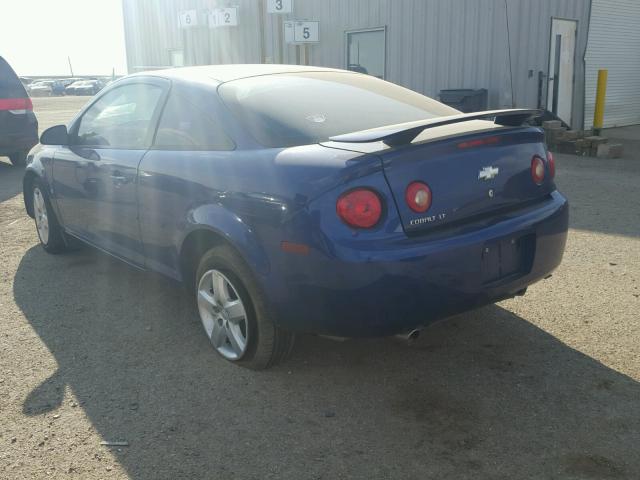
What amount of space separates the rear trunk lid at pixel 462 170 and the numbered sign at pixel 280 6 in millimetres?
13251

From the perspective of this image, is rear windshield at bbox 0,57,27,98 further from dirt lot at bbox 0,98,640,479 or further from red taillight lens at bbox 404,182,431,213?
red taillight lens at bbox 404,182,431,213

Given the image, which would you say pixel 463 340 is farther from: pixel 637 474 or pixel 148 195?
pixel 148 195

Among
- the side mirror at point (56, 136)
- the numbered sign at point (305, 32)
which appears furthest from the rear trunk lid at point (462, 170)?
the numbered sign at point (305, 32)

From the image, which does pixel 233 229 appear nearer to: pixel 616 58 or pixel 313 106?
pixel 313 106

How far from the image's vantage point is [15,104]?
392 inches

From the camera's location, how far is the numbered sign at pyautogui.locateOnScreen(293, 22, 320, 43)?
1527cm

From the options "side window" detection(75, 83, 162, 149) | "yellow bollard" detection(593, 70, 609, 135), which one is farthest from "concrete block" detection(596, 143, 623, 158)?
"side window" detection(75, 83, 162, 149)

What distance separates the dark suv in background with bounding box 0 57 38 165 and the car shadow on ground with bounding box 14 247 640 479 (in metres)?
6.96

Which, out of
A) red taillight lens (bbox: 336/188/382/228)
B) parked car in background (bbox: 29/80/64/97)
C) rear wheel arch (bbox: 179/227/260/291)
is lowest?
parked car in background (bbox: 29/80/64/97)

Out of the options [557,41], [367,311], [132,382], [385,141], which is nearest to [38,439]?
[132,382]

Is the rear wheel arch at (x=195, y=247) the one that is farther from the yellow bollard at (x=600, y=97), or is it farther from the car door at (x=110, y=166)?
the yellow bollard at (x=600, y=97)

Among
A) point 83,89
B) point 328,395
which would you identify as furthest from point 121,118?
point 83,89

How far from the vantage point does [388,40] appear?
14266mm

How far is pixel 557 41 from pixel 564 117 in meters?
1.69
